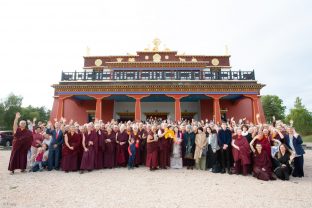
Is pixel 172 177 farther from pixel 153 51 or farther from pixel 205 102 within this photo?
pixel 153 51

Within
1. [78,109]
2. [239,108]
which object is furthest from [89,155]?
[239,108]

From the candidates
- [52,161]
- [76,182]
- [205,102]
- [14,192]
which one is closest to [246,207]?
[76,182]

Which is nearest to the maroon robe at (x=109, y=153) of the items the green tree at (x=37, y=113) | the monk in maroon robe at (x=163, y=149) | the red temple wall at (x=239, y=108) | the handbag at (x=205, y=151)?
the monk in maroon robe at (x=163, y=149)

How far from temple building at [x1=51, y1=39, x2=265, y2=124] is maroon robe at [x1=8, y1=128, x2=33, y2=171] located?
982 centimetres

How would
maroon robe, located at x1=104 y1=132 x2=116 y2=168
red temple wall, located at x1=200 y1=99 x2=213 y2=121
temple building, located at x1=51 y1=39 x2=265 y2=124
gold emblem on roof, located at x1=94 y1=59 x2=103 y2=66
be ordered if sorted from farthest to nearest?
gold emblem on roof, located at x1=94 y1=59 x2=103 y2=66, red temple wall, located at x1=200 y1=99 x2=213 y2=121, temple building, located at x1=51 y1=39 x2=265 y2=124, maroon robe, located at x1=104 y1=132 x2=116 y2=168

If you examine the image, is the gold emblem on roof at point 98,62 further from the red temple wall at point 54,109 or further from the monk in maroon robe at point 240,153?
the monk in maroon robe at point 240,153

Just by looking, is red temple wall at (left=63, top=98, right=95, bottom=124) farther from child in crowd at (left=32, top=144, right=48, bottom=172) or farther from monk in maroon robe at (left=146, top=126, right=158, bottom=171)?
monk in maroon robe at (left=146, top=126, right=158, bottom=171)

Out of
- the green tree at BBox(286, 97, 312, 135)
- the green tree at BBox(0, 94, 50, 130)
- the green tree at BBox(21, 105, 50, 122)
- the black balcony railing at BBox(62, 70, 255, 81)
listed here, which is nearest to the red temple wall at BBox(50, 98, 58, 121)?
the black balcony railing at BBox(62, 70, 255, 81)

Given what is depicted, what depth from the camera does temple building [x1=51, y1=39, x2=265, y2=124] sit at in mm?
17391

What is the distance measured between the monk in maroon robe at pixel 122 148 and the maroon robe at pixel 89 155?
3.39 ft

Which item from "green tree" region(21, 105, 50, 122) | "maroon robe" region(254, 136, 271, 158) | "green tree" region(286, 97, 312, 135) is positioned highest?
"green tree" region(21, 105, 50, 122)

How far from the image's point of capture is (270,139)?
7.71 m

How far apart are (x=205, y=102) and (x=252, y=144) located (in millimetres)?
13223

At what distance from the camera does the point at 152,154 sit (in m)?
8.00
